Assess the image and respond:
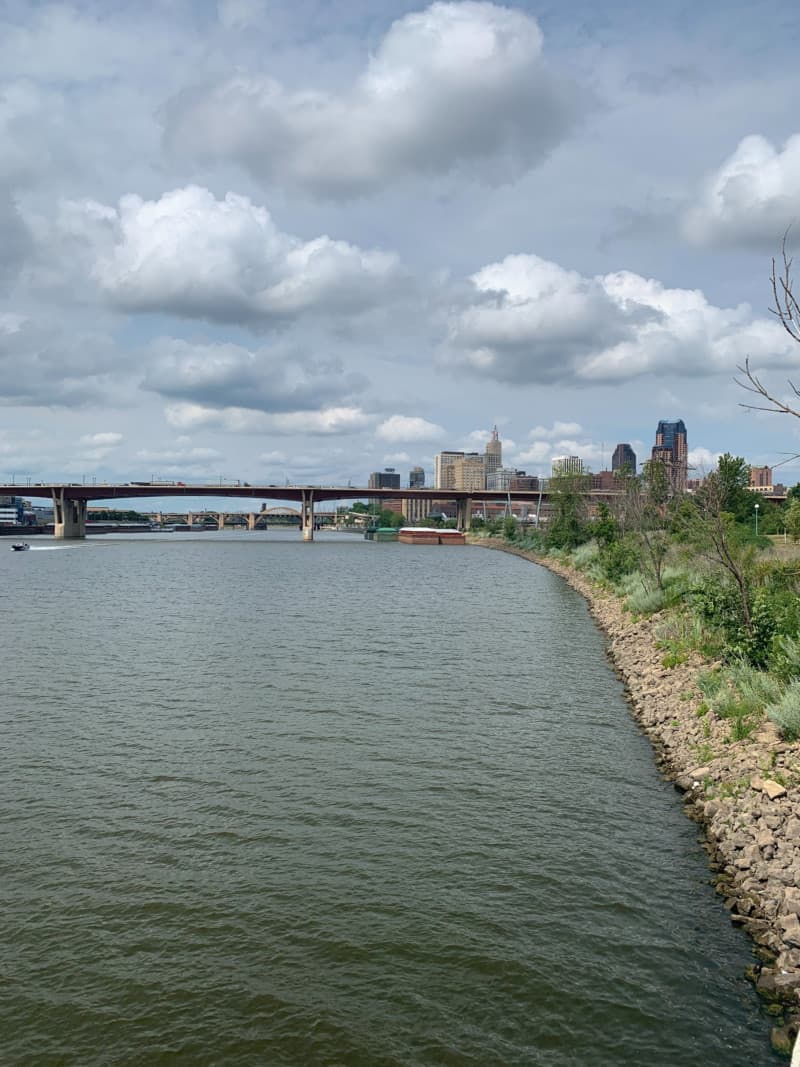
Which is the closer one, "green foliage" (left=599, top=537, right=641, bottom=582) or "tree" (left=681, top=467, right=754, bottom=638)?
"tree" (left=681, top=467, right=754, bottom=638)

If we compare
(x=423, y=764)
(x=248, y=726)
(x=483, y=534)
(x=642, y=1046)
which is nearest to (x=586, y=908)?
(x=642, y=1046)

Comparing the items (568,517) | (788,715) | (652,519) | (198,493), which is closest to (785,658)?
(788,715)

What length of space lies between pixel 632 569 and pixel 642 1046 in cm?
4499

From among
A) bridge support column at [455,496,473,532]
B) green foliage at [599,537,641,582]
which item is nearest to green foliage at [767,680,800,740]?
green foliage at [599,537,641,582]

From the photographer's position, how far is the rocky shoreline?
10.8 m

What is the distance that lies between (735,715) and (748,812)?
478 cm

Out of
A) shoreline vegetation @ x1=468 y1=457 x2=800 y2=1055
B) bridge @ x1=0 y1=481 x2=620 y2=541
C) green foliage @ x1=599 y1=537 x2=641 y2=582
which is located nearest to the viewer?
shoreline vegetation @ x1=468 y1=457 x2=800 y2=1055

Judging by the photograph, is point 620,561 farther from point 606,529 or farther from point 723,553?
point 723,553

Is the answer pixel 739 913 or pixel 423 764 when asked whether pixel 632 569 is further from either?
pixel 739 913

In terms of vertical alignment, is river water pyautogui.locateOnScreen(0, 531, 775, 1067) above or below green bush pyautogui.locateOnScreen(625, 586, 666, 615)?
below

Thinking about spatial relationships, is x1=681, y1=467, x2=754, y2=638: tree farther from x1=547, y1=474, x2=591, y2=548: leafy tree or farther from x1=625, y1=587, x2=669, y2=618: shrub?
x1=547, y1=474, x2=591, y2=548: leafy tree

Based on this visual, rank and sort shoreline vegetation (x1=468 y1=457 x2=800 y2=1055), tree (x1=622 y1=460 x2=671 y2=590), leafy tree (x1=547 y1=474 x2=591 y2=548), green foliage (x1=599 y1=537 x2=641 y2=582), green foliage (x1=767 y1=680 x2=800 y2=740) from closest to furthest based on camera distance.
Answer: shoreline vegetation (x1=468 y1=457 x2=800 y2=1055) < green foliage (x1=767 y1=680 x2=800 y2=740) < tree (x1=622 y1=460 x2=671 y2=590) < green foliage (x1=599 y1=537 x2=641 y2=582) < leafy tree (x1=547 y1=474 x2=591 y2=548)

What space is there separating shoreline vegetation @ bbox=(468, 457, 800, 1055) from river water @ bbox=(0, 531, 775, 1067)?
18.6 inches

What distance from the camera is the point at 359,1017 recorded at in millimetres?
9711
